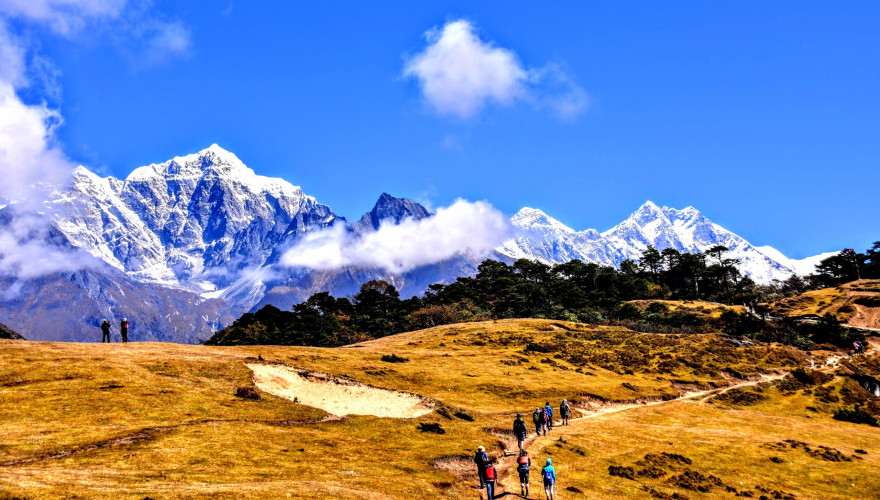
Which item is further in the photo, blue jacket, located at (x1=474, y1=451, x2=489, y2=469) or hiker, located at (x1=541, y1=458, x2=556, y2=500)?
blue jacket, located at (x1=474, y1=451, x2=489, y2=469)

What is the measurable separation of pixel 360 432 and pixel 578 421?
2529 cm

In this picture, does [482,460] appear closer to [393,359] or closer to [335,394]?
[335,394]

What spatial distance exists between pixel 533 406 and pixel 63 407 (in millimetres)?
42990

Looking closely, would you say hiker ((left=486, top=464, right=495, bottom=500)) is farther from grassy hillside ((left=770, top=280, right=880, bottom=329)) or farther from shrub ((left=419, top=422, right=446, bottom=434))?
grassy hillside ((left=770, top=280, right=880, bottom=329))

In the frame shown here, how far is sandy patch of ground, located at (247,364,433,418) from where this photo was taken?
47.3 metres

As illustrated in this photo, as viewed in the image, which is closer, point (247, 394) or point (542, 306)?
point (247, 394)

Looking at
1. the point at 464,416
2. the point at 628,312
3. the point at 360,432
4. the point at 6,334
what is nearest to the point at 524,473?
the point at 360,432

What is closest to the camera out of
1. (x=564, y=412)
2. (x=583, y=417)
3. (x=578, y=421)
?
(x=564, y=412)

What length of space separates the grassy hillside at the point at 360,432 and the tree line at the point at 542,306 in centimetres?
6020

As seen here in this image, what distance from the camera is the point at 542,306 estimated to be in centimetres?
15150

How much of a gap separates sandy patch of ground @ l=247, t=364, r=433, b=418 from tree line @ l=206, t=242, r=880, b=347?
267 ft

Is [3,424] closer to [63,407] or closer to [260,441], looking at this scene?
[63,407]

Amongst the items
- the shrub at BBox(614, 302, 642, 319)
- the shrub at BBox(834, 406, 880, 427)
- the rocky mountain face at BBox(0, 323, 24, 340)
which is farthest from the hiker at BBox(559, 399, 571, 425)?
the shrub at BBox(614, 302, 642, 319)

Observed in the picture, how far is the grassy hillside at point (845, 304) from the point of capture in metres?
116
